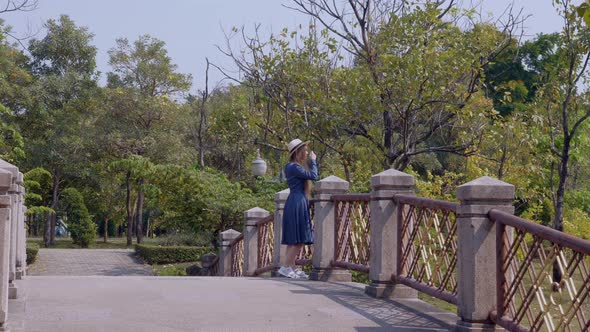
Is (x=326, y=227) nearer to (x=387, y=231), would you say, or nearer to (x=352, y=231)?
(x=352, y=231)

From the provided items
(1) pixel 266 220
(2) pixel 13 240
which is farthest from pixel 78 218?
(2) pixel 13 240

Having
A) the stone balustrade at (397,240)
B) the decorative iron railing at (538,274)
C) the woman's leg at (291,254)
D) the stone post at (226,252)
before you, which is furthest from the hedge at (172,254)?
the decorative iron railing at (538,274)

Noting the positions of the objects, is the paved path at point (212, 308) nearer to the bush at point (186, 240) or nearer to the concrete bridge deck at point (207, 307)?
the concrete bridge deck at point (207, 307)

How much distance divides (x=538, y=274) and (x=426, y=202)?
212cm

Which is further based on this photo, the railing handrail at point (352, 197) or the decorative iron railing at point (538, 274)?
the railing handrail at point (352, 197)

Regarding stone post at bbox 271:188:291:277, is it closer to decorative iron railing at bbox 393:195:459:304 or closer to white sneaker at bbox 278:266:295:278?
white sneaker at bbox 278:266:295:278

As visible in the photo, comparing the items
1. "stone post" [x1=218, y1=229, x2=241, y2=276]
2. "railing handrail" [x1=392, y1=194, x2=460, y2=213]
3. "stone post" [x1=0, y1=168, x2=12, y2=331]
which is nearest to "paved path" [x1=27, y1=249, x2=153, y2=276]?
"stone post" [x1=218, y1=229, x2=241, y2=276]

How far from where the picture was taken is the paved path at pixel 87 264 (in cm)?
2993

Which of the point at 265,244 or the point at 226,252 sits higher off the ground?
the point at 265,244

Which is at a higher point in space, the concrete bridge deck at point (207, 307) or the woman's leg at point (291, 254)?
the woman's leg at point (291, 254)

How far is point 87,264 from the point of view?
32469 millimetres

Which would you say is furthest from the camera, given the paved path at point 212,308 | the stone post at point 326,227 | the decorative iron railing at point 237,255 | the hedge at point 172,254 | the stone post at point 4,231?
the hedge at point 172,254

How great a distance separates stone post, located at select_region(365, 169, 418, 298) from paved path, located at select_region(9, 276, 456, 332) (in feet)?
0.80

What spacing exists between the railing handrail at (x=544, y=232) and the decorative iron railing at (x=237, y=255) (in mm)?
11275
